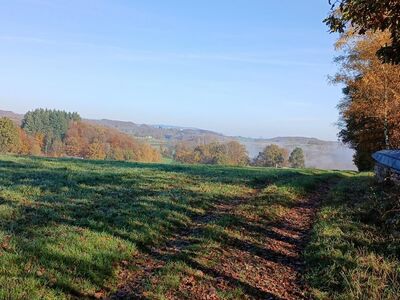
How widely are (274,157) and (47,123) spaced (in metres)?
101

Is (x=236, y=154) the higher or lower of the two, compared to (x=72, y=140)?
lower

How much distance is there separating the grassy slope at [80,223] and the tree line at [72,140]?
4715 inches

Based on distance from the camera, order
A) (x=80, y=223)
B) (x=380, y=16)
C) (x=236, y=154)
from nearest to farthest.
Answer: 1. (x=380, y=16)
2. (x=80, y=223)
3. (x=236, y=154)

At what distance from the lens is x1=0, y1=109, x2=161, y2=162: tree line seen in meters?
148

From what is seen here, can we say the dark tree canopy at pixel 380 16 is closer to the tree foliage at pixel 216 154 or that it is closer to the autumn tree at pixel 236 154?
the tree foliage at pixel 216 154

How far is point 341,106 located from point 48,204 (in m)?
28.3

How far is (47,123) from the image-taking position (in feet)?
593

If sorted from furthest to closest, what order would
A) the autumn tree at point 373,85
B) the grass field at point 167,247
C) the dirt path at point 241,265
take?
the autumn tree at point 373,85
the dirt path at point 241,265
the grass field at point 167,247

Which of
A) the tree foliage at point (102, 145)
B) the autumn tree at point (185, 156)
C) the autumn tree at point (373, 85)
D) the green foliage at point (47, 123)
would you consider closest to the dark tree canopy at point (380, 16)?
the autumn tree at point (373, 85)

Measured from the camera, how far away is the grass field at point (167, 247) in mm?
6953

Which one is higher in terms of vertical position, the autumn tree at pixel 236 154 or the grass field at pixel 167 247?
the grass field at pixel 167 247

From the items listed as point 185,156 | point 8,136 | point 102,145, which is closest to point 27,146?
point 8,136

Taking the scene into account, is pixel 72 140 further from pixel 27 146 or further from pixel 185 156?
pixel 185 156

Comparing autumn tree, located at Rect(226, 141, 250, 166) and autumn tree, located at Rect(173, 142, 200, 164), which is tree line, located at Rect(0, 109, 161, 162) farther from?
autumn tree, located at Rect(226, 141, 250, 166)
